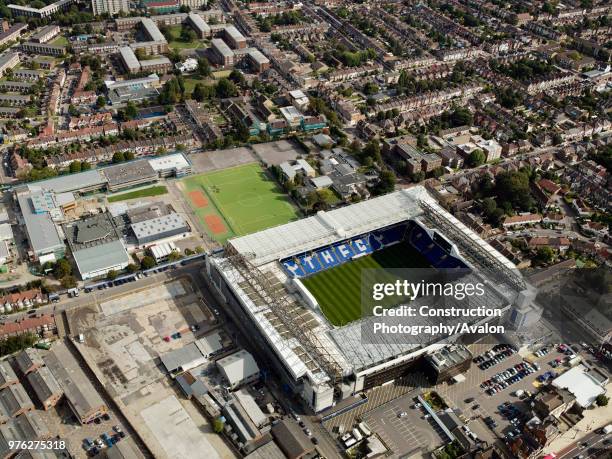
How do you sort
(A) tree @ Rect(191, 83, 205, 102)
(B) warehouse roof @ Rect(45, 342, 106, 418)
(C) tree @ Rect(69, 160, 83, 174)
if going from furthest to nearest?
(A) tree @ Rect(191, 83, 205, 102)
(C) tree @ Rect(69, 160, 83, 174)
(B) warehouse roof @ Rect(45, 342, 106, 418)

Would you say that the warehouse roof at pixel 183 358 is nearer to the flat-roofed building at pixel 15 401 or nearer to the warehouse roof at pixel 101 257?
the flat-roofed building at pixel 15 401

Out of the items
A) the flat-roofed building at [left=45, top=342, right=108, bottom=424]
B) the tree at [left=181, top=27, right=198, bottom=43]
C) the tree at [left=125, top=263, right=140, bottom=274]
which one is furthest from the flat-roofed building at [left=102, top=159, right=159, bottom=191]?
the tree at [left=181, top=27, right=198, bottom=43]

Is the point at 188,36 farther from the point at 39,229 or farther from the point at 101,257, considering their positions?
the point at 101,257

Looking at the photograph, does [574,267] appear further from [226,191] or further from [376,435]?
[226,191]

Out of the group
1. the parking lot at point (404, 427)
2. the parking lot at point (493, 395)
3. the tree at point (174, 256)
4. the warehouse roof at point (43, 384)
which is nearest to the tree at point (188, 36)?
the tree at point (174, 256)

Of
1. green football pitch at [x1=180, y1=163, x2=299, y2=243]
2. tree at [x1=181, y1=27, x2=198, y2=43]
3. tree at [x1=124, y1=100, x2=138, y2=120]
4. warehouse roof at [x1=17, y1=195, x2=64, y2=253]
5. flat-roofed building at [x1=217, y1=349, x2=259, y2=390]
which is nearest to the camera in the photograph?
flat-roofed building at [x1=217, y1=349, x2=259, y2=390]

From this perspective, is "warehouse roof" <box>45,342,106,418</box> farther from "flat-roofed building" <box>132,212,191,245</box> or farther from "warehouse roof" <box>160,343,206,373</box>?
"flat-roofed building" <box>132,212,191,245</box>

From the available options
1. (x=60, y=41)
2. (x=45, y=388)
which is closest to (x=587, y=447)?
(x=45, y=388)

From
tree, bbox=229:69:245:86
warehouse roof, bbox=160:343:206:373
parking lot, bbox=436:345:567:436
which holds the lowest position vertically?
parking lot, bbox=436:345:567:436
